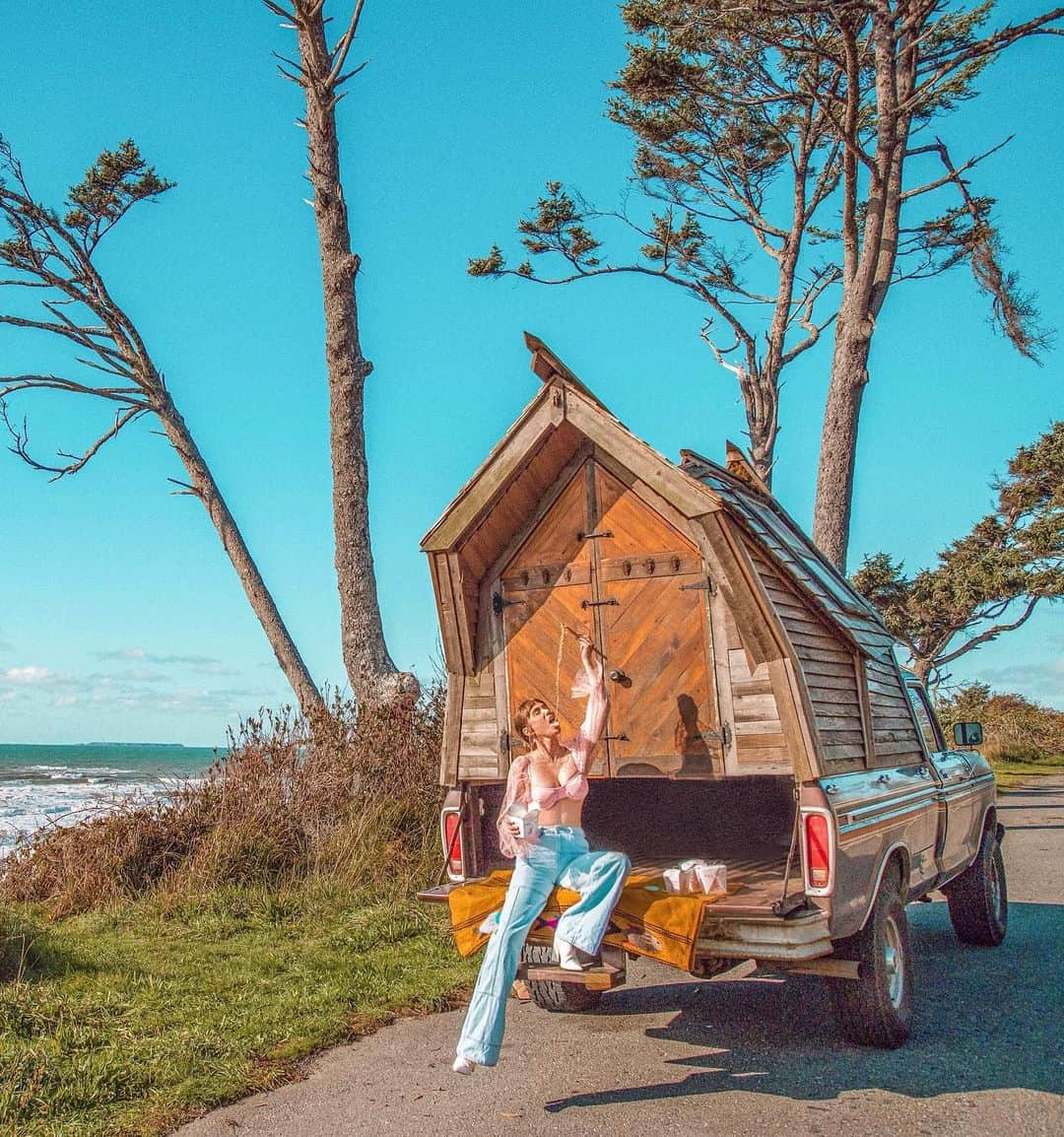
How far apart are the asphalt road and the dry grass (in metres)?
3.69

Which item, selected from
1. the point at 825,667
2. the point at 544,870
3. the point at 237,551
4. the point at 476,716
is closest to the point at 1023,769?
the point at 237,551

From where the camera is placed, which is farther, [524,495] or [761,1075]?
[524,495]

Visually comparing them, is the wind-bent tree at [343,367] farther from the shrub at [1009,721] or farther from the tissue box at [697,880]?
the shrub at [1009,721]

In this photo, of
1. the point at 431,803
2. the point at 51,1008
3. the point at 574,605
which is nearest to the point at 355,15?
the point at 431,803

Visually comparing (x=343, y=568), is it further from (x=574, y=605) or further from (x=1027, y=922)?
(x=1027, y=922)

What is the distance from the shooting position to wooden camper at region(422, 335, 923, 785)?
589 cm

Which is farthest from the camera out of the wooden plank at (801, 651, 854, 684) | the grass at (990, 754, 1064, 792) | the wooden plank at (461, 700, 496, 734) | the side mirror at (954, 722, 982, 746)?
the grass at (990, 754, 1064, 792)

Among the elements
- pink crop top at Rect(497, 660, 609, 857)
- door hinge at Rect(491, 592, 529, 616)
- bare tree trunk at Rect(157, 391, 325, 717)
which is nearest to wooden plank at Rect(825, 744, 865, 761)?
pink crop top at Rect(497, 660, 609, 857)

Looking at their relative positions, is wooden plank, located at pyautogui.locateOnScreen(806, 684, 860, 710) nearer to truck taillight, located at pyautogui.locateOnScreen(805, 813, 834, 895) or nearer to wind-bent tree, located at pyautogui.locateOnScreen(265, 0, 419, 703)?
truck taillight, located at pyautogui.locateOnScreen(805, 813, 834, 895)

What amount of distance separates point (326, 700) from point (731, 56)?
34.4ft

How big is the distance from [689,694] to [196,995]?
3514mm

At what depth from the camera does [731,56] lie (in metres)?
15.6

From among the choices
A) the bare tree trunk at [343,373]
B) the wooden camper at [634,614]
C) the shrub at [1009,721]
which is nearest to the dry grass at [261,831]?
the bare tree trunk at [343,373]

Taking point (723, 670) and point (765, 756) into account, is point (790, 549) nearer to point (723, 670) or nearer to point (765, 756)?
point (723, 670)
